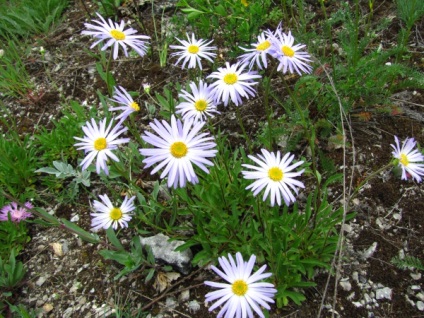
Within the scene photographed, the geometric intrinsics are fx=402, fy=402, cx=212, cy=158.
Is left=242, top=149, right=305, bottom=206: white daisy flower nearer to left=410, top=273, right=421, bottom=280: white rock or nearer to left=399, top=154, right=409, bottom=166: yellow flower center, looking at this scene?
left=399, top=154, right=409, bottom=166: yellow flower center

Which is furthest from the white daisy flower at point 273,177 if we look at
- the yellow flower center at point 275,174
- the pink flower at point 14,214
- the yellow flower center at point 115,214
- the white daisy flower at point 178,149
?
the pink flower at point 14,214

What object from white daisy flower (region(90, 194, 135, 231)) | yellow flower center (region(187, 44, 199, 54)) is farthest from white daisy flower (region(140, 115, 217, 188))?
yellow flower center (region(187, 44, 199, 54))

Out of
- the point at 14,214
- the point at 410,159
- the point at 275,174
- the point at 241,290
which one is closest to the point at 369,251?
the point at 410,159

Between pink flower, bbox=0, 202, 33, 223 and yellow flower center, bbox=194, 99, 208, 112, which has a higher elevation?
yellow flower center, bbox=194, 99, 208, 112

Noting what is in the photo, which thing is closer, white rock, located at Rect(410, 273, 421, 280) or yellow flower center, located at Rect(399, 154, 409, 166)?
yellow flower center, located at Rect(399, 154, 409, 166)

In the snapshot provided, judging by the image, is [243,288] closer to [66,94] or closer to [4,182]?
[4,182]

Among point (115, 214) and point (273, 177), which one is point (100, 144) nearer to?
point (115, 214)

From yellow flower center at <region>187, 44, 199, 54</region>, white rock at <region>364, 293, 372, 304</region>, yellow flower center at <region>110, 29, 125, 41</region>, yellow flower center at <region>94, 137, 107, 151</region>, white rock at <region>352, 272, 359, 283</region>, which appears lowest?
white rock at <region>364, 293, 372, 304</region>
